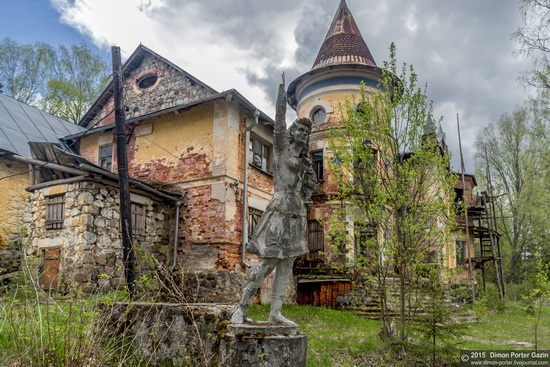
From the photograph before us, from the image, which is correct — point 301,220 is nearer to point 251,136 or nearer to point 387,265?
point 387,265

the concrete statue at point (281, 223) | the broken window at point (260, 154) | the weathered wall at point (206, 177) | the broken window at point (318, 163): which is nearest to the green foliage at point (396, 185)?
the concrete statue at point (281, 223)

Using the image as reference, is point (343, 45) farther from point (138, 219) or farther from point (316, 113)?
point (138, 219)

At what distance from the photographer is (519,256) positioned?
98.9 ft

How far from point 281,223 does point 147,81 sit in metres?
13.0

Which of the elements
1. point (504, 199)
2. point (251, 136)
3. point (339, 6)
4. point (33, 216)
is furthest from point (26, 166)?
point (504, 199)

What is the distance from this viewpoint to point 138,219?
1258 cm

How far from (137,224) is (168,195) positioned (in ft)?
4.60

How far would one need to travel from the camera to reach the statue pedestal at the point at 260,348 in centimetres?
427

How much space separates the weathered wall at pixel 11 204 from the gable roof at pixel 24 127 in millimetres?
561

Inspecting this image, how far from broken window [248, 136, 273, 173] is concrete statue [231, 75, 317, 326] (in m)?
9.58

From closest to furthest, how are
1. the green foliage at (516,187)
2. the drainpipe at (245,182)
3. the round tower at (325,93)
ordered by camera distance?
the drainpipe at (245,182) < the round tower at (325,93) < the green foliage at (516,187)

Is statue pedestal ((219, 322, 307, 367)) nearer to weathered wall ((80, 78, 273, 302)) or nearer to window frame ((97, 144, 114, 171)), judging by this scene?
weathered wall ((80, 78, 273, 302))

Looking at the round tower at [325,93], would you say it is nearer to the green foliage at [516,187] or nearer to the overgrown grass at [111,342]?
the overgrown grass at [111,342]

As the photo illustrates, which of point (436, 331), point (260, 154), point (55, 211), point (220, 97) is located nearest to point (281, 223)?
point (436, 331)
